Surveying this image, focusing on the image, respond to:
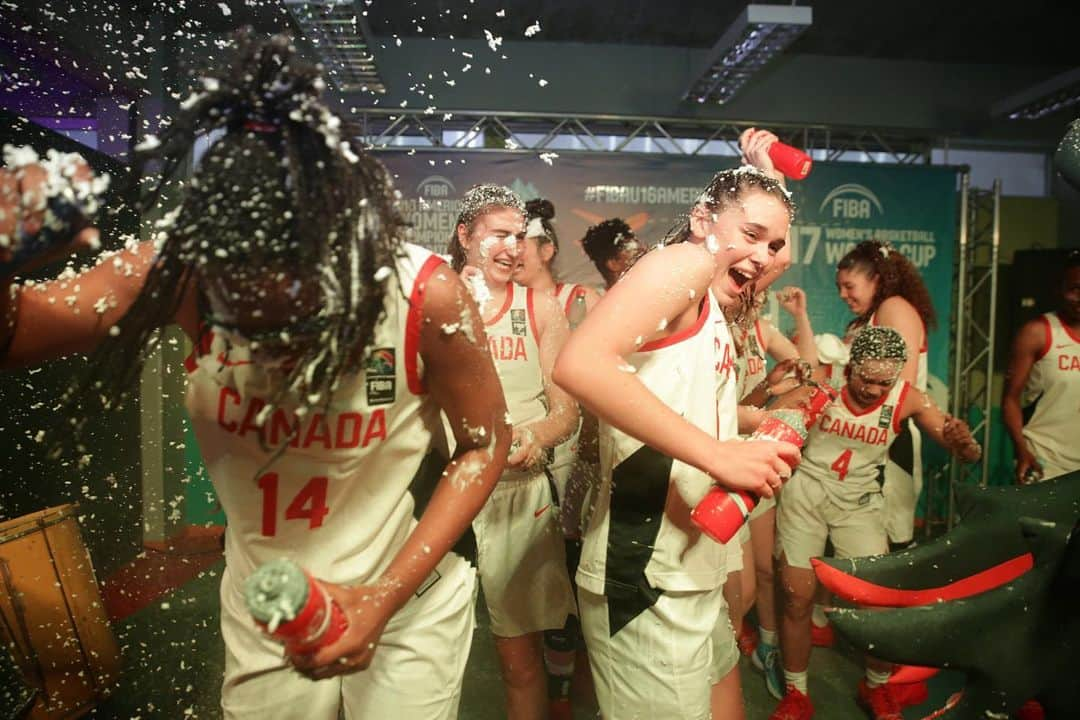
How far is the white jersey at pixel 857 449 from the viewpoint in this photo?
3549 mm

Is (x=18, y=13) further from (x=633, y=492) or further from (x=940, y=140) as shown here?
(x=940, y=140)

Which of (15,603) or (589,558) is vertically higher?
(589,558)

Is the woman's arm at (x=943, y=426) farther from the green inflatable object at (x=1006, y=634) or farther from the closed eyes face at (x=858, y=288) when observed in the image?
the green inflatable object at (x=1006, y=634)

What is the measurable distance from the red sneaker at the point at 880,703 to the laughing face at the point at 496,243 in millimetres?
2910

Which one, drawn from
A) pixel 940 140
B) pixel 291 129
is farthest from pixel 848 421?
pixel 940 140

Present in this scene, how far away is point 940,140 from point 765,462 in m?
7.36

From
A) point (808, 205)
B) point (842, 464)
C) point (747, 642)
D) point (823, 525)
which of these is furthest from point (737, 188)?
point (808, 205)

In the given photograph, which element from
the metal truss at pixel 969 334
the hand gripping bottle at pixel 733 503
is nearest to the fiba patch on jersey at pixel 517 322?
the hand gripping bottle at pixel 733 503

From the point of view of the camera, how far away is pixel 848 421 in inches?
143

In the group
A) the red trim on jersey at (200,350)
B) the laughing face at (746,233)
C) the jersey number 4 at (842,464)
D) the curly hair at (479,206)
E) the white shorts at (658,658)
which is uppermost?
the curly hair at (479,206)

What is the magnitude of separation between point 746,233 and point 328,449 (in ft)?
4.58

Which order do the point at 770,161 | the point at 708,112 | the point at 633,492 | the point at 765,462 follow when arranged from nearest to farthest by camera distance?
the point at 765,462, the point at 633,492, the point at 770,161, the point at 708,112

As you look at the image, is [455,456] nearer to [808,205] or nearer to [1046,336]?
[1046,336]

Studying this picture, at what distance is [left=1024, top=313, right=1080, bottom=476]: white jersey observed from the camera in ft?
14.8
